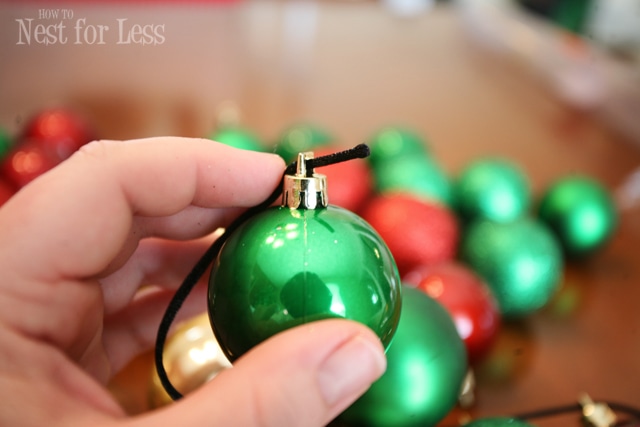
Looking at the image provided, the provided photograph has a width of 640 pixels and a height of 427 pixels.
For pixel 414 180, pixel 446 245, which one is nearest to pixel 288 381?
pixel 446 245

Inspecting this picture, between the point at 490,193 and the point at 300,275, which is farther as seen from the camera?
the point at 490,193

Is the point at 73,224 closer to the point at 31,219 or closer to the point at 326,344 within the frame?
the point at 31,219

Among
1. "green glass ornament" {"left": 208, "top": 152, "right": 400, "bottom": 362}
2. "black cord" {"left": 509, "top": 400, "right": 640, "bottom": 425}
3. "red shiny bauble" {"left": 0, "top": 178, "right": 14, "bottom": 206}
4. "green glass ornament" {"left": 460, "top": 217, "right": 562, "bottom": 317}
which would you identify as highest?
"green glass ornament" {"left": 208, "top": 152, "right": 400, "bottom": 362}

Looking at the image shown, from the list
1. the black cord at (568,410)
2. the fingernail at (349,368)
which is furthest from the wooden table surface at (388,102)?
the fingernail at (349,368)

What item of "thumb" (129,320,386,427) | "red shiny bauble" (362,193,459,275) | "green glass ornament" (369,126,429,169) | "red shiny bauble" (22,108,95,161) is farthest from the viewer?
"green glass ornament" (369,126,429,169)

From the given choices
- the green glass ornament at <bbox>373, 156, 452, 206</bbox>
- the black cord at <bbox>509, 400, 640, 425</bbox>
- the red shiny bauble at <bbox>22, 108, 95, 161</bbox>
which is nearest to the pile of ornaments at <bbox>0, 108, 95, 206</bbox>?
the red shiny bauble at <bbox>22, 108, 95, 161</bbox>

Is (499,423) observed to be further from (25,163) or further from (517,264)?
(25,163)

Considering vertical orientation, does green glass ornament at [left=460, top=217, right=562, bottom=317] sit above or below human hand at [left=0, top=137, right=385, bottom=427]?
below

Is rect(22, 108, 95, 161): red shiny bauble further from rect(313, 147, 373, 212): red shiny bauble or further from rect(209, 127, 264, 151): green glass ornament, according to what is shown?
rect(313, 147, 373, 212): red shiny bauble

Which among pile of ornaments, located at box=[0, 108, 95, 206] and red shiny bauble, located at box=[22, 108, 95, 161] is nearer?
pile of ornaments, located at box=[0, 108, 95, 206]
